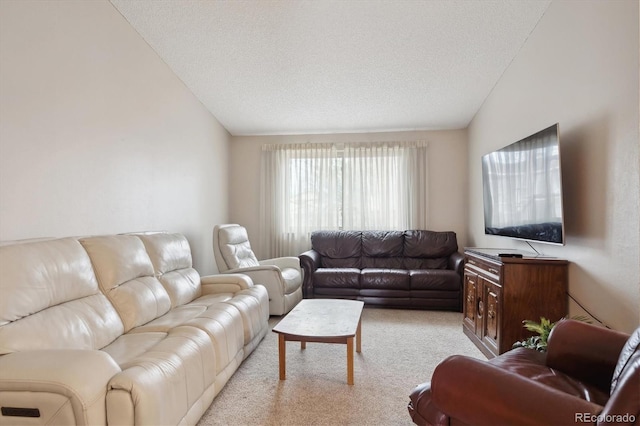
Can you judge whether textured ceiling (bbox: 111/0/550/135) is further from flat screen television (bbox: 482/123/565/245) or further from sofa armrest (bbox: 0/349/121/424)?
sofa armrest (bbox: 0/349/121/424)

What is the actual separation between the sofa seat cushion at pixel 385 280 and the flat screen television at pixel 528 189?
1.18m

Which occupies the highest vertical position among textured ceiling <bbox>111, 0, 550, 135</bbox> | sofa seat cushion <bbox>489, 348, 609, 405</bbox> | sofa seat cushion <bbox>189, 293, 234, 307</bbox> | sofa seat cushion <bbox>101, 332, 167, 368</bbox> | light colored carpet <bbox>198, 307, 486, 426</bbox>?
textured ceiling <bbox>111, 0, 550, 135</bbox>

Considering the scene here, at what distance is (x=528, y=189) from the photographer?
2.70m

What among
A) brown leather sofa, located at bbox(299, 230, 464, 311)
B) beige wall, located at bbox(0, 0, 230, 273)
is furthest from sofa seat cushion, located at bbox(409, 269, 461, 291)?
beige wall, located at bbox(0, 0, 230, 273)

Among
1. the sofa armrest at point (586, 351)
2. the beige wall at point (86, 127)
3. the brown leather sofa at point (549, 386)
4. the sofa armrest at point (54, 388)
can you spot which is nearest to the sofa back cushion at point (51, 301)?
the sofa armrest at point (54, 388)

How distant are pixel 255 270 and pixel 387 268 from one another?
1871 millimetres

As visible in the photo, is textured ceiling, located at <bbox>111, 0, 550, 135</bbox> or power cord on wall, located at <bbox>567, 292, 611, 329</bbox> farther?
textured ceiling, located at <bbox>111, 0, 550, 135</bbox>

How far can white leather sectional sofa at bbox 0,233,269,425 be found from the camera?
1236 millimetres

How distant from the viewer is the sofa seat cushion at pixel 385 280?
4.30 metres

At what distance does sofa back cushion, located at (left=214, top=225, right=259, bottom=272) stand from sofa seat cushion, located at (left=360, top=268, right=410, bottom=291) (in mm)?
1382

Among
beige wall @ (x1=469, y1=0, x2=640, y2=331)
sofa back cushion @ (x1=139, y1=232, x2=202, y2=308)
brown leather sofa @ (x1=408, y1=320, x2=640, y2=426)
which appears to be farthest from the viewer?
sofa back cushion @ (x1=139, y1=232, x2=202, y2=308)

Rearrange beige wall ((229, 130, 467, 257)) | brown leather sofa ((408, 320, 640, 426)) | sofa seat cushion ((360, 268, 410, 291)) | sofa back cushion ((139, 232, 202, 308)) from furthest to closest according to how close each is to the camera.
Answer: beige wall ((229, 130, 467, 257)) → sofa seat cushion ((360, 268, 410, 291)) → sofa back cushion ((139, 232, 202, 308)) → brown leather sofa ((408, 320, 640, 426))

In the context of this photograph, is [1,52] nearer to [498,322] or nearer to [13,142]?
[13,142]

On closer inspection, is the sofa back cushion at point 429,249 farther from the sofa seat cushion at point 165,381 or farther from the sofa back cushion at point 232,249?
the sofa seat cushion at point 165,381
